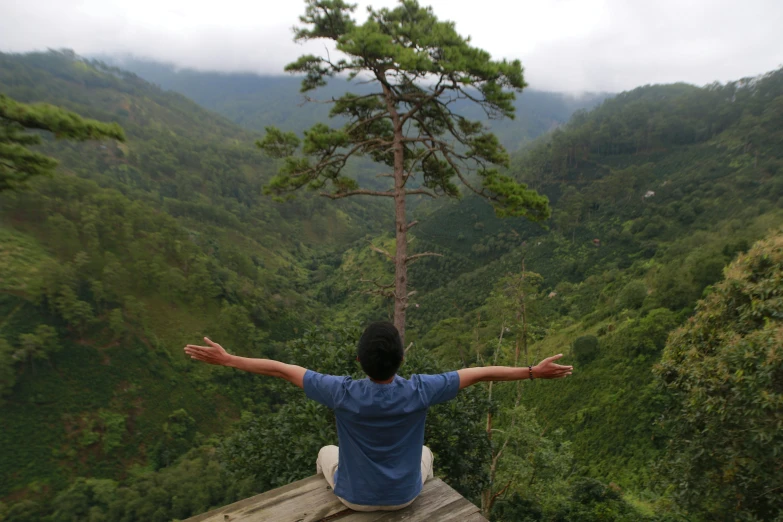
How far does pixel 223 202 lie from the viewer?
9125cm

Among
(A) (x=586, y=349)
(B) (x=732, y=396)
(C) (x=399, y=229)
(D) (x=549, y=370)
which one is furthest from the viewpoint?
(A) (x=586, y=349)

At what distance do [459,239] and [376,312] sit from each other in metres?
21.7

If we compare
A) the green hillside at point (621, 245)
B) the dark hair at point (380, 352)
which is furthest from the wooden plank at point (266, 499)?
the green hillside at point (621, 245)

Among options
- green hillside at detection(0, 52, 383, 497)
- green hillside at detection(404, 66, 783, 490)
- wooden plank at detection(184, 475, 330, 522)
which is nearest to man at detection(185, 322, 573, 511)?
wooden plank at detection(184, 475, 330, 522)

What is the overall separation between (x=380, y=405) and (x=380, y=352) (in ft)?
0.89

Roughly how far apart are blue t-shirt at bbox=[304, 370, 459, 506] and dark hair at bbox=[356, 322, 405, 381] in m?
0.10

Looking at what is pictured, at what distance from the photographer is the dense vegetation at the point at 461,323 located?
603 centimetres

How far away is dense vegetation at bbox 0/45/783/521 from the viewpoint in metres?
6.03

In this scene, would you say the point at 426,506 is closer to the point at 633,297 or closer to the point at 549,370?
the point at 549,370

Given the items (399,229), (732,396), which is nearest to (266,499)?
(399,229)

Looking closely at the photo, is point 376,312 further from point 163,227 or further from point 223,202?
point 223,202

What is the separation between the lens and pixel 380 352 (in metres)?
2.07

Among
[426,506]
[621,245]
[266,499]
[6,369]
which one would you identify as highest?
[426,506]

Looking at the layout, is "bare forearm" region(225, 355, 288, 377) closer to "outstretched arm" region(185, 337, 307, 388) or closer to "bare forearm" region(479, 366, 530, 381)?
"outstretched arm" region(185, 337, 307, 388)
